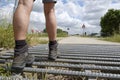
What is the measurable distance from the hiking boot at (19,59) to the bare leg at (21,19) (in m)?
0.11

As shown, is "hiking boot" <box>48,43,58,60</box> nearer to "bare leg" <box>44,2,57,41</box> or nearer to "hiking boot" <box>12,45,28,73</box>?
"bare leg" <box>44,2,57,41</box>

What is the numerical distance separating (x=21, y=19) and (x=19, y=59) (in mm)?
332

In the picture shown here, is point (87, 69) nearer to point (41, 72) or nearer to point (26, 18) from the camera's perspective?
point (41, 72)

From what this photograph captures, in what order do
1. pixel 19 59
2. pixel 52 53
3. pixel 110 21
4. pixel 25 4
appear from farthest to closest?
pixel 110 21 < pixel 52 53 < pixel 25 4 < pixel 19 59

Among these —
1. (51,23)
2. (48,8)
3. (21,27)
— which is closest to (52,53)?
(51,23)

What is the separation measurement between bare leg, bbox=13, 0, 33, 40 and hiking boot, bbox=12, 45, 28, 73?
11 cm

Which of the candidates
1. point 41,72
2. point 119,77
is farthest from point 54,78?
point 119,77

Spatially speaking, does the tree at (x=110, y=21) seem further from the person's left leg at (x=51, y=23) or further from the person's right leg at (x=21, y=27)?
the person's right leg at (x=21, y=27)

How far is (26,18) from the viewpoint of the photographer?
2361mm

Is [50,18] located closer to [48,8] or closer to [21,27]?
[48,8]

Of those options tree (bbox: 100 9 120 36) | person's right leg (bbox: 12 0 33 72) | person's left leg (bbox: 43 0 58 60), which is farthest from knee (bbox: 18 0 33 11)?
tree (bbox: 100 9 120 36)

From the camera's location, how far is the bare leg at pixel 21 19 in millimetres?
2324

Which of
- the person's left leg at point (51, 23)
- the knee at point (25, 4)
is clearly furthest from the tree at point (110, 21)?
the knee at point (25, 4)

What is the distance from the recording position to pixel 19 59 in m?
2.27
